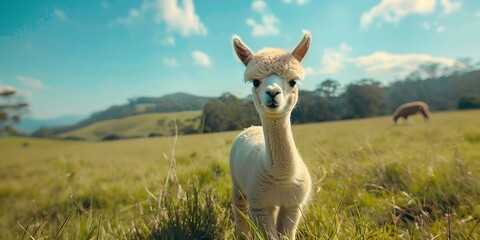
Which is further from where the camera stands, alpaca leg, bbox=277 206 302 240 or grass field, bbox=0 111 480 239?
alpaca leg, bbox=277 206 302 240

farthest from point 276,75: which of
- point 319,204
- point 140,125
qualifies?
point 140,125

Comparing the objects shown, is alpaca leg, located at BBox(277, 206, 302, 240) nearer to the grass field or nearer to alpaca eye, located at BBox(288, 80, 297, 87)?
the grass field

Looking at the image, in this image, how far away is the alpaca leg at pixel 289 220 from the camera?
2758 millimetres

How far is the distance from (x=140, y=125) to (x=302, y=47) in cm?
1307

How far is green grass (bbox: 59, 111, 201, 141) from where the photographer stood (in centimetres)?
429

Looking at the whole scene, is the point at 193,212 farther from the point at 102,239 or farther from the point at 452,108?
the point at 452,108

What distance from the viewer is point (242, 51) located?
3.00 metres

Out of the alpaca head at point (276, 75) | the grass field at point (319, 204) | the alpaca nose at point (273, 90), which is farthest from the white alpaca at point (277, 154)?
the grass field at point (319, 204)

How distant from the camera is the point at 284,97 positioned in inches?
102

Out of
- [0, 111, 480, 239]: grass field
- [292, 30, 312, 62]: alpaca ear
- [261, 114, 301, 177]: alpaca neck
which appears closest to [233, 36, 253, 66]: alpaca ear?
[292, 30, 312, 62]: alpaca ear

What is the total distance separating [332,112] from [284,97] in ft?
17.8

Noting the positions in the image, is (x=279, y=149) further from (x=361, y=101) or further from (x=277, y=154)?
(x=361, y=101)

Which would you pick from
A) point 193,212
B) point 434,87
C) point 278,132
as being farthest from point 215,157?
point 434,87

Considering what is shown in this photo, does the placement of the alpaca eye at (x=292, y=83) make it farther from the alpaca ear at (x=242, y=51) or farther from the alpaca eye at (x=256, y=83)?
the alpaca ear at (x=242, y=51)
